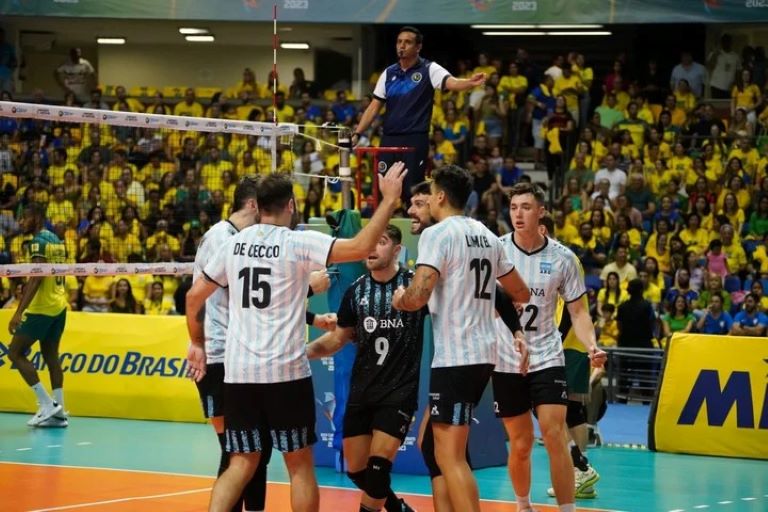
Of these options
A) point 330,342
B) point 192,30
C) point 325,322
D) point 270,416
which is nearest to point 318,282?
point 325,322

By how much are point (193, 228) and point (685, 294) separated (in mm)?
7742

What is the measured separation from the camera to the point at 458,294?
8383 millimetres

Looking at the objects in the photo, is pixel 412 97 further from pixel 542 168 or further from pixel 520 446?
pixel 542 168

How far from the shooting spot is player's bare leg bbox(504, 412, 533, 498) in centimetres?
998

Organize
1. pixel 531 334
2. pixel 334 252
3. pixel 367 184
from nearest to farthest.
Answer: pixel 334 252
pixel 531 334
pixel 367 184

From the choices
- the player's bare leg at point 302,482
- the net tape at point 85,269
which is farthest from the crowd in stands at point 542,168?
the player's bare leg at point 302,482

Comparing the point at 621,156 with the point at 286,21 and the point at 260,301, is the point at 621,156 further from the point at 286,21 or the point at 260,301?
the point at 260,301

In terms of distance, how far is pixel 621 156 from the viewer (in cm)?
2464

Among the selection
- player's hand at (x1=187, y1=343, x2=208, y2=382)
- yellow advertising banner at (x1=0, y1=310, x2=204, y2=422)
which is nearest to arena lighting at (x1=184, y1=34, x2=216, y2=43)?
yellow advertising banner at (x1=0, y1=310, x2=204, y2=422)

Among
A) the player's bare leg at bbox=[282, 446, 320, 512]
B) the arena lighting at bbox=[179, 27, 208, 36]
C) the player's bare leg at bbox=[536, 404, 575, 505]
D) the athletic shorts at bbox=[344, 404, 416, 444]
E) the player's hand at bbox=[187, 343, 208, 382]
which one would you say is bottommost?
the player's bare leg at bbox=[536, 404, 575, 505]

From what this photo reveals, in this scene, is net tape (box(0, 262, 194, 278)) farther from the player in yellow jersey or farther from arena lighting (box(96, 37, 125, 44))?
arena lighting (box(96, 37, 125, 44))

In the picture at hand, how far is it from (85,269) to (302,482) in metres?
5.54

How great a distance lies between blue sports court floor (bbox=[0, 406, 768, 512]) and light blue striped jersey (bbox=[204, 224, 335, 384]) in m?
3.40

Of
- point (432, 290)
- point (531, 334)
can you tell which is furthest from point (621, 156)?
point (432, 290)
